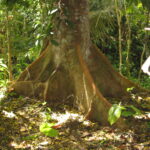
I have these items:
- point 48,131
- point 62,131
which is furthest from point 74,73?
point 48,131

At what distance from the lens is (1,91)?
16.4 feet

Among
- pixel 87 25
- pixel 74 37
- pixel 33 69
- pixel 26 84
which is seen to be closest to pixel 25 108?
pixel 26 84

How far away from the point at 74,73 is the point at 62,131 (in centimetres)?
111

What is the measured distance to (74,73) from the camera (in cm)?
446

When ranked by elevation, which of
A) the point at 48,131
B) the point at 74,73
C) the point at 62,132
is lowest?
the point at 62,132

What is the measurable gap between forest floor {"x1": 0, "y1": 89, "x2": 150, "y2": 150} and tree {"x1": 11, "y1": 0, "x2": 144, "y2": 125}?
22 centimetres

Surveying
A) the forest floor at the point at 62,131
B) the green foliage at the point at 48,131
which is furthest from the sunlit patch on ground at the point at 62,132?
the green foliage at the point at 48,131

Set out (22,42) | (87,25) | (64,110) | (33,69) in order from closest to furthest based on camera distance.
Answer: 1. (64,110)
2. (87,25)
3. (33,69)
4. (22,42)

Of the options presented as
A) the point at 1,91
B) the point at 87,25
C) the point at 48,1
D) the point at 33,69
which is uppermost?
the point at 48,1

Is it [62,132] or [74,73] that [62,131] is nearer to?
[62,132]

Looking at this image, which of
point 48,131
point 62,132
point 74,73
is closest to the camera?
point 48,131

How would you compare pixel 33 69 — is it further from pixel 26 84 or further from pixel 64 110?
pixel 64 110

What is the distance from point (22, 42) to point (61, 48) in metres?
2.60

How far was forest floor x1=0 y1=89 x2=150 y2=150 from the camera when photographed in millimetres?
3303
